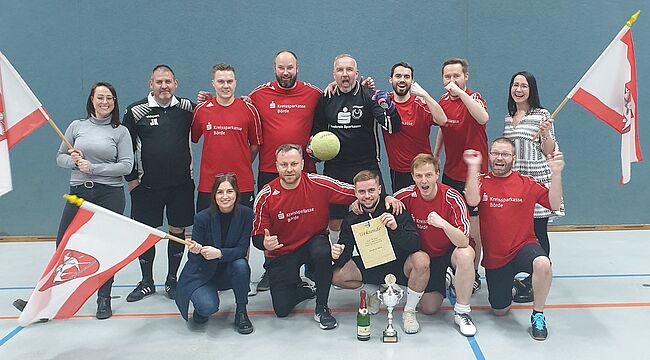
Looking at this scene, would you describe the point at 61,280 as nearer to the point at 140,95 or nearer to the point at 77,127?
the point at 77,127

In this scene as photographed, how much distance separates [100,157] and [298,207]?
149cm

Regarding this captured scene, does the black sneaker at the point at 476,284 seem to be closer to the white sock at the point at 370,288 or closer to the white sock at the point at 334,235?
the white sock at the point at 370,288

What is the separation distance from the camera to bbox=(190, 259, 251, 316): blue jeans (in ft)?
12.0

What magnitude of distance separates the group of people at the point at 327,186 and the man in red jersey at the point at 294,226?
0.01 m

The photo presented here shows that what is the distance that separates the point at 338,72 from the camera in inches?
167

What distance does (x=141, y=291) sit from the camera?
14.5 ft

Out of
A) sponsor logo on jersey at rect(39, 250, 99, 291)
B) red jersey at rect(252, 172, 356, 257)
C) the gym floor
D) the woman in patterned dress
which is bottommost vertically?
the gym floor

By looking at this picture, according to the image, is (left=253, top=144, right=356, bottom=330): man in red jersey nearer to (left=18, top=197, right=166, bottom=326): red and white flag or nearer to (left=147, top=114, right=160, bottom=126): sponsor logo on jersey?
(left=18, top=197, right=166, bottom=326): red and white flag

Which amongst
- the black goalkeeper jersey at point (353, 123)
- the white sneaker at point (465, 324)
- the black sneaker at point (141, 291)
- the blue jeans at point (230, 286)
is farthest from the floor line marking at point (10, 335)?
the white sneaker at point (465, 324)

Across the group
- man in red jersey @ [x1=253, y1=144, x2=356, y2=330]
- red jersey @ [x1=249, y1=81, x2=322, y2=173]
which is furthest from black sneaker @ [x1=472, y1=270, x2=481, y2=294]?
red jersey @ [x1=249, y1=81, x2=322, y2=173]

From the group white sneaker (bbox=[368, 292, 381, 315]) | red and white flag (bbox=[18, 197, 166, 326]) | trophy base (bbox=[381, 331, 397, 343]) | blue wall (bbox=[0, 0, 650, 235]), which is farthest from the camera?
blue wall (bbox=[0, 0, 650, 235])

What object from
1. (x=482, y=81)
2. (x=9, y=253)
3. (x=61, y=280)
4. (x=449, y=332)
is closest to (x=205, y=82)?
(x=9, y=253)

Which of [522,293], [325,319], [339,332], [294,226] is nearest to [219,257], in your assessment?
[294,226]

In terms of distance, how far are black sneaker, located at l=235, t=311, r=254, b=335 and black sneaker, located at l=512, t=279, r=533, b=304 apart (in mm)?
2051
